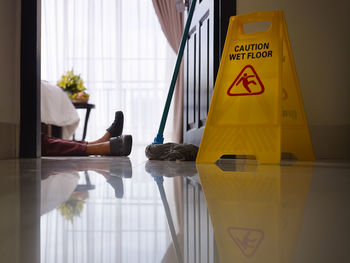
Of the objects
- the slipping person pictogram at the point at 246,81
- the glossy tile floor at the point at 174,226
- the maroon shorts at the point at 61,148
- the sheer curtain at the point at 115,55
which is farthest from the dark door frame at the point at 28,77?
the sheer curtain at the point at 115,55

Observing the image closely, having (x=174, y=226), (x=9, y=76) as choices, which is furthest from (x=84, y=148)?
(x=174, y=226)

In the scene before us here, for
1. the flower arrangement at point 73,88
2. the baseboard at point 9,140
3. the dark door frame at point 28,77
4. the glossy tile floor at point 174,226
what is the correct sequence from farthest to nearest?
the flower arrangement at point 73,88 → the dark door frame at point 28,77 → the baseboard at point 9,140 → the glossy tile floor at point 174,226

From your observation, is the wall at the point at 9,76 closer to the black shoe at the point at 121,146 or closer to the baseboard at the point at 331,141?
the black shoe at the point at 121,146

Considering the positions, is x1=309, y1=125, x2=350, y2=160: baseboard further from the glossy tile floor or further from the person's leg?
the glossy tile floor

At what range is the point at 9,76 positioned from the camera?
1.94m

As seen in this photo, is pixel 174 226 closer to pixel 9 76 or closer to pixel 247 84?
pixel 247 84

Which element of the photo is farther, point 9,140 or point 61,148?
point 61,148

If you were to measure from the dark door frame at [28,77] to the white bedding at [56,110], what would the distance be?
1.30 meters

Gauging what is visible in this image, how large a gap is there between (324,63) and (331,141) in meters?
0.45

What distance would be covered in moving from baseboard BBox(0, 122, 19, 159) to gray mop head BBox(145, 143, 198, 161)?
72 centimetres

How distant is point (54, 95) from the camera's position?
3.54m

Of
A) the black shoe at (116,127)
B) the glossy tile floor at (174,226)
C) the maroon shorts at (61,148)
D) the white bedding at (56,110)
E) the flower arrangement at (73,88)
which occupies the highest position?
the flower arrangement at (73,88)

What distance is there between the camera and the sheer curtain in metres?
5.48

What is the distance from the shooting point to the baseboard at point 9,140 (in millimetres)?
1860
